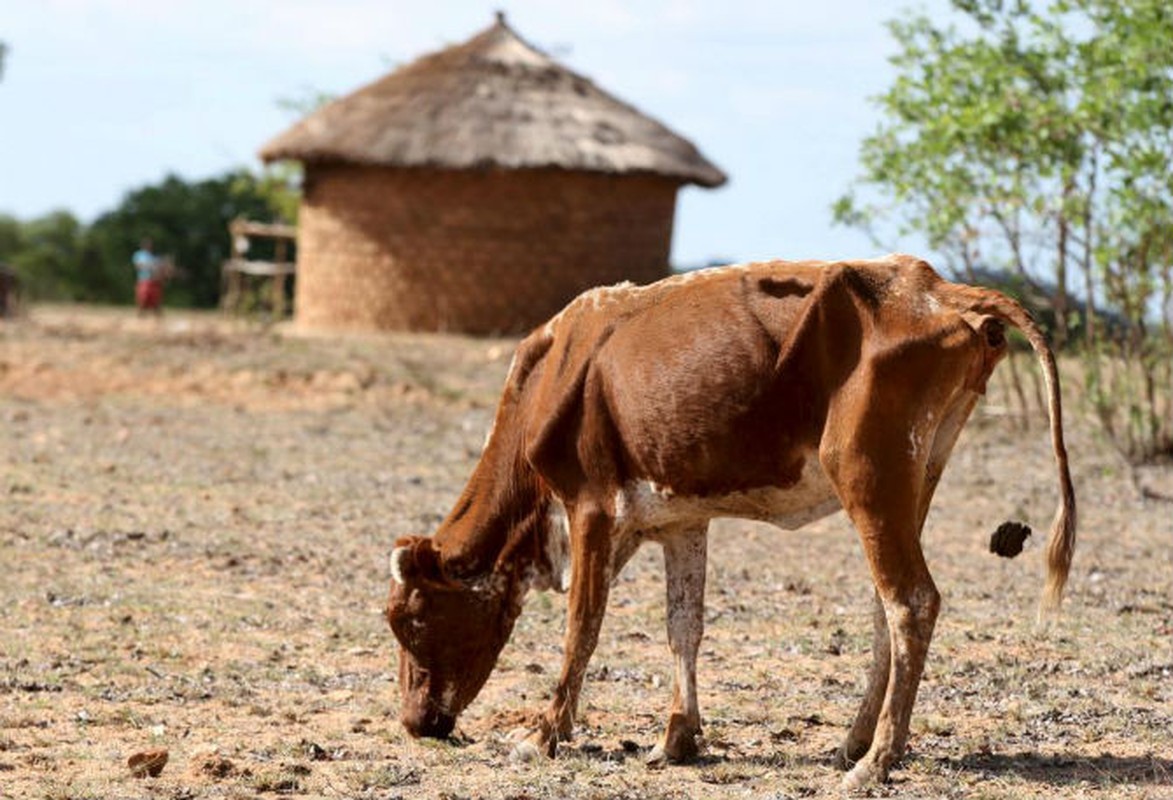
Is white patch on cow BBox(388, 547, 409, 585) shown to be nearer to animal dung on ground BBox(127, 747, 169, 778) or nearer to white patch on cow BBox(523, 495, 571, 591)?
white patch on cow BBox(523, 495, 571, 591)

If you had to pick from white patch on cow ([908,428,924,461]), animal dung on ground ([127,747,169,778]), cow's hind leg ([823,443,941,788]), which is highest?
white patch on cow ([908,428,924,461])

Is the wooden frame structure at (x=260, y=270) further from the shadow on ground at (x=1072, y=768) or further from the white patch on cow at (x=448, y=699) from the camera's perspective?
the shadow on ground at (x=1072, y=768)

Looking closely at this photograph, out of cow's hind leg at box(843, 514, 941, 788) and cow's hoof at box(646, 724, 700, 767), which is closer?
cow's hind leg at box(843, 514, 941, 788)

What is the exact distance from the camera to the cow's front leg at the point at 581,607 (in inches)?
258

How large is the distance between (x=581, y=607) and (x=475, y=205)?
19464 millimetres

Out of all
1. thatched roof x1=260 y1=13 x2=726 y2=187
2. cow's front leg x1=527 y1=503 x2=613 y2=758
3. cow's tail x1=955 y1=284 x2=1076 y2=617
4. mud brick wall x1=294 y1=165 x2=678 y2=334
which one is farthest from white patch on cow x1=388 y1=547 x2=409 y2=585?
thatched roof x1=260 y1=13 x2=726 y2=187

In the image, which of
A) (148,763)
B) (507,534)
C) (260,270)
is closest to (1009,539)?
(507,534)

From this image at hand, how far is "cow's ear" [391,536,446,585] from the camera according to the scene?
6.74 meters

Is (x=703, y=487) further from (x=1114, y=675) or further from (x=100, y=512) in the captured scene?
(x=100, y=512)

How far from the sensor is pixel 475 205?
25.7 meters

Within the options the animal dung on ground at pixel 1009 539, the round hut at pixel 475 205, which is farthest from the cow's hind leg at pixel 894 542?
the round hut at pixel 475 205

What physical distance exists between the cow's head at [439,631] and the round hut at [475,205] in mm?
18768

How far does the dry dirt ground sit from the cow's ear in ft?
1.93

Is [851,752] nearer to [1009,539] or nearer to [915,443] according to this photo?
[1009,539]
